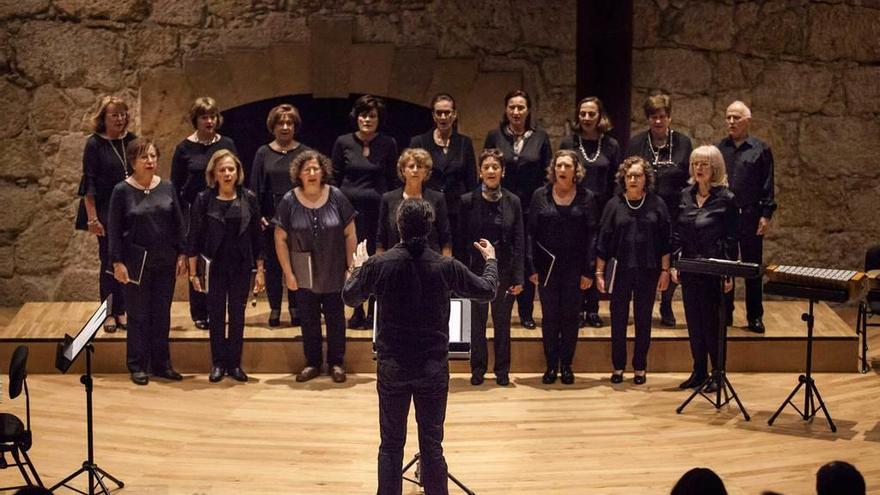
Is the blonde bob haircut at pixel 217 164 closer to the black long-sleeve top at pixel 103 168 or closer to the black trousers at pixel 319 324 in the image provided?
the black long-sleeve top at pixel 103 168

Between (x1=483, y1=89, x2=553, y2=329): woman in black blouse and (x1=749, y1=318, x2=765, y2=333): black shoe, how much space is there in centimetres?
166

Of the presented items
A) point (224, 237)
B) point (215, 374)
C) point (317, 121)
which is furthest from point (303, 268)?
point (317, 121)

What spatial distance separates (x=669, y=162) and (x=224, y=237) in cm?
288

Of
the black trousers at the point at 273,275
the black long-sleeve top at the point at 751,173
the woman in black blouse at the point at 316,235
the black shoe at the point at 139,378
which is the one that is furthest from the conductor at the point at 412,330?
the black long-sleeve top at the point at 751,173

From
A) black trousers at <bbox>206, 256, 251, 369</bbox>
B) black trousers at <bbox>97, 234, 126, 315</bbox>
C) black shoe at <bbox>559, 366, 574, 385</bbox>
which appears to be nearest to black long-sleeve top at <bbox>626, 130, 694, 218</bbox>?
black shoe at <bbox>559, 366, 574, 385</bbox>

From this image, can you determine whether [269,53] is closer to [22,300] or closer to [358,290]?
[22,300]

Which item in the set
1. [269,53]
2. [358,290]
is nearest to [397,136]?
[269,53]

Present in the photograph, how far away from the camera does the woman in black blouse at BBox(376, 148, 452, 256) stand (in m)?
7.75

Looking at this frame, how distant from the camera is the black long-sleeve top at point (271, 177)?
328 inches

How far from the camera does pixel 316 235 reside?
→ 25.9 ft

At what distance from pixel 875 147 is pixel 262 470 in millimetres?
Answer: 5596

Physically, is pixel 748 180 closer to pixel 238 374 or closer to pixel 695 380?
pixel 695 380

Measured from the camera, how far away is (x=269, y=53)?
9.39 metres

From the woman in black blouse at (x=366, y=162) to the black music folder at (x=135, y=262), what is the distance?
134 centimetres
